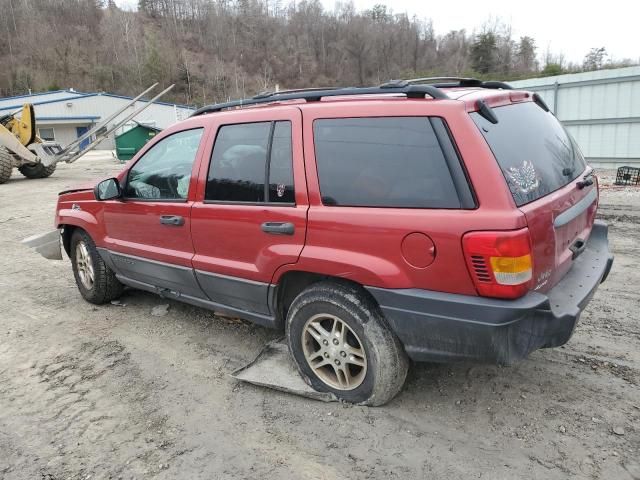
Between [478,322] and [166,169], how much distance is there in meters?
2.79

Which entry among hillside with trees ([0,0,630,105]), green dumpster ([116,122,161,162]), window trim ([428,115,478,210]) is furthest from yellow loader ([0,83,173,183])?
hillside with trees ([0,0,630,105])

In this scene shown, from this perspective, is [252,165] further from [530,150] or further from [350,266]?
[530,150]

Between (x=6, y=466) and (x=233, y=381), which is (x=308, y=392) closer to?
(x=233, y=381)

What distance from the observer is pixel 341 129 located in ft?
9.91

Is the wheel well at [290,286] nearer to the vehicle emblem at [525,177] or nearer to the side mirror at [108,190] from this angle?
the vehicle emblem at [525,177]

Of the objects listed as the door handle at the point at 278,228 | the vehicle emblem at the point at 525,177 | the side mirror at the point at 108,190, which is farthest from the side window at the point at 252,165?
the vehicle emblem at the point at 525,177

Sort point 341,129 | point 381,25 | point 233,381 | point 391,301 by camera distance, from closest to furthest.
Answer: point 391,301, point 341,129, point 233,381, point 381,25

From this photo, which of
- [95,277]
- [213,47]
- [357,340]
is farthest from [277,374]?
[213,47]

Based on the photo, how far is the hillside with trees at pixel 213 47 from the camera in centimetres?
8044

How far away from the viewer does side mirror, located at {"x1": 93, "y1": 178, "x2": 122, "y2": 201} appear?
14.3 ft

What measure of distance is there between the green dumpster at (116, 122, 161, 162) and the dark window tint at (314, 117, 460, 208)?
27.4m

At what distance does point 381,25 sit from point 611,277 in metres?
106

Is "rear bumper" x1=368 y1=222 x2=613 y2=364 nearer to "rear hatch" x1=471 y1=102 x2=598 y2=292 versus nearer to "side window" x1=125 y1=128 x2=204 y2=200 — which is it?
"rear hatch" x1=471 y1=102 x2=598 y2=292

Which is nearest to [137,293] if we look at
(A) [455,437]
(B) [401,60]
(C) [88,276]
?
(C) [88,276]
